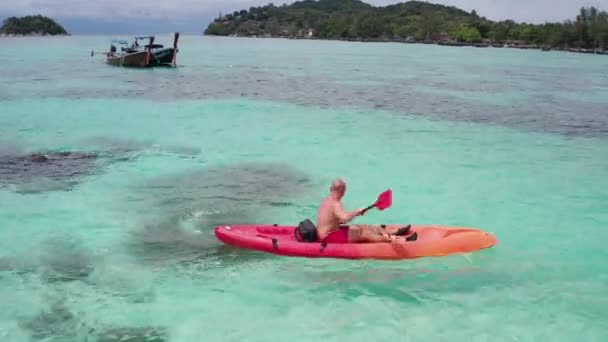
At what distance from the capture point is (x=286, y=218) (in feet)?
38.8

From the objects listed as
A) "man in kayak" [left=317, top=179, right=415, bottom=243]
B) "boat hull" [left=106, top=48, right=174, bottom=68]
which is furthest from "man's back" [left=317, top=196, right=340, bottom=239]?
"boat hull" [left=106, top=48, right=174, bottom=68]

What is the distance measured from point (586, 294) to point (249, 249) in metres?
5.23

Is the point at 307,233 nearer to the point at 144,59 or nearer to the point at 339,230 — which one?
the point at 339,230

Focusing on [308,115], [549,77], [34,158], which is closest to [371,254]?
[34,158]

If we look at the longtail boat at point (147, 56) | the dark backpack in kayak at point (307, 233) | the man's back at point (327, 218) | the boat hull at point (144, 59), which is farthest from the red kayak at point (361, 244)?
the boat hull at point (144, 59)

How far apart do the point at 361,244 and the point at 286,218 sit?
10.1ft

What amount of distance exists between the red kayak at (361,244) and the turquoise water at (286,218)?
0.93ft

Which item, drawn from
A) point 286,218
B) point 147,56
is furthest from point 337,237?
point 147,56

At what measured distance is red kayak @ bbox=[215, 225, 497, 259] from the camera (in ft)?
29.5

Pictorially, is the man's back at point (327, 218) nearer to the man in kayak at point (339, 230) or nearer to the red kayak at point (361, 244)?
the man in kayak at point (339, 230)

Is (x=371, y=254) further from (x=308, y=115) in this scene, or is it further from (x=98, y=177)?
(x=308, y=115)

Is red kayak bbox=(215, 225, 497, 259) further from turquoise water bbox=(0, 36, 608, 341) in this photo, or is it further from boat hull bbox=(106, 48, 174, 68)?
boat hull bbox=(106, 48, 174, 68)

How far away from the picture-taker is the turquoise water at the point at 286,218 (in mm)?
8070

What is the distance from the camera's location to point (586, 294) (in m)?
8.97
